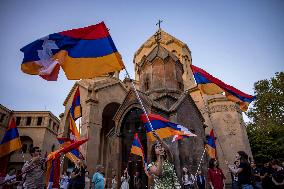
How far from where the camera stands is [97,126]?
21688 mm

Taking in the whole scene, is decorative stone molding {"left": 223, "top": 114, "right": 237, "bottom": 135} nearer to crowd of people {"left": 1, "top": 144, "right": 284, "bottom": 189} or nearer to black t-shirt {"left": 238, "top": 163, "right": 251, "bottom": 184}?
crowd of people {"left": 1, "top": 144, "right": 284, "bottom": 189}

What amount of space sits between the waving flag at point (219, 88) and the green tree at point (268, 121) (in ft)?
68.8

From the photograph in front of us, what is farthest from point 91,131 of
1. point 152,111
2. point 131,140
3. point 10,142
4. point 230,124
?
point 230,124

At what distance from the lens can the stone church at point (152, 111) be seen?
16.6m

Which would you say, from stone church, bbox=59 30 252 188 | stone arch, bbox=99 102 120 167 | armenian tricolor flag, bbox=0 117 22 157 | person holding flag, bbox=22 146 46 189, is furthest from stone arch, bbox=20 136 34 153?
person holding flag, bbox=22 146 46 189

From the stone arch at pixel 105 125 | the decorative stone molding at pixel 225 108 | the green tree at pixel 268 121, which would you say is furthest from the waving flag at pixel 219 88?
the green tree at pixel 268 121

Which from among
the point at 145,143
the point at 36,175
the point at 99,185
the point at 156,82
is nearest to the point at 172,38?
the point at 156,82

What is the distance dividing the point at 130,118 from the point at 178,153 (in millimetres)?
4805

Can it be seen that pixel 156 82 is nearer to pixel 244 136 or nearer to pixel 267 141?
pixel 244 136

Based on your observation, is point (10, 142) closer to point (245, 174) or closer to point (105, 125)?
point (245, 174)

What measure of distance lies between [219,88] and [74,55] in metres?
7.47

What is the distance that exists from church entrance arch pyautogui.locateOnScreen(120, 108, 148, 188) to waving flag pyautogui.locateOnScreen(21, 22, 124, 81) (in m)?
10.3

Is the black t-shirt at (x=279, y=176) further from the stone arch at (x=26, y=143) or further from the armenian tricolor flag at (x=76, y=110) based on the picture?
the stone arch at (x=26, y=143)

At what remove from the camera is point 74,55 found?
23.5 ft
